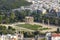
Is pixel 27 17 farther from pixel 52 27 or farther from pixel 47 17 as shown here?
pixel 52 27

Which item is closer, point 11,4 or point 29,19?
point 29,19

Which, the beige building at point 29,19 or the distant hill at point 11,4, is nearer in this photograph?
the beige building at point 29,19

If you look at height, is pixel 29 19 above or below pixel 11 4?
below

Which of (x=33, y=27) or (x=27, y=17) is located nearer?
(x=33, y=27)

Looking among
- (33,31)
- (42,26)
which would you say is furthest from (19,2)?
(33,31)

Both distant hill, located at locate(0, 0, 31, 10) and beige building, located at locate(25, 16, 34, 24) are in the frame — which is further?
distant hill, located at locate(0, 0, 31, 10)

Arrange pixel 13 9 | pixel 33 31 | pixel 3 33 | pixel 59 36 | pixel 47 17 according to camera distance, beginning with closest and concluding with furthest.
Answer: pixel 59 36
pixel 3 33
pixel 33 31
pixel 47 17
pixel 13 9

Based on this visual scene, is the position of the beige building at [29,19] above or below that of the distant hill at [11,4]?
below

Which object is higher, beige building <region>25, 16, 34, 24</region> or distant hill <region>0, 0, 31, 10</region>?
distant hill <region>0, 0, 31, 10</region>
